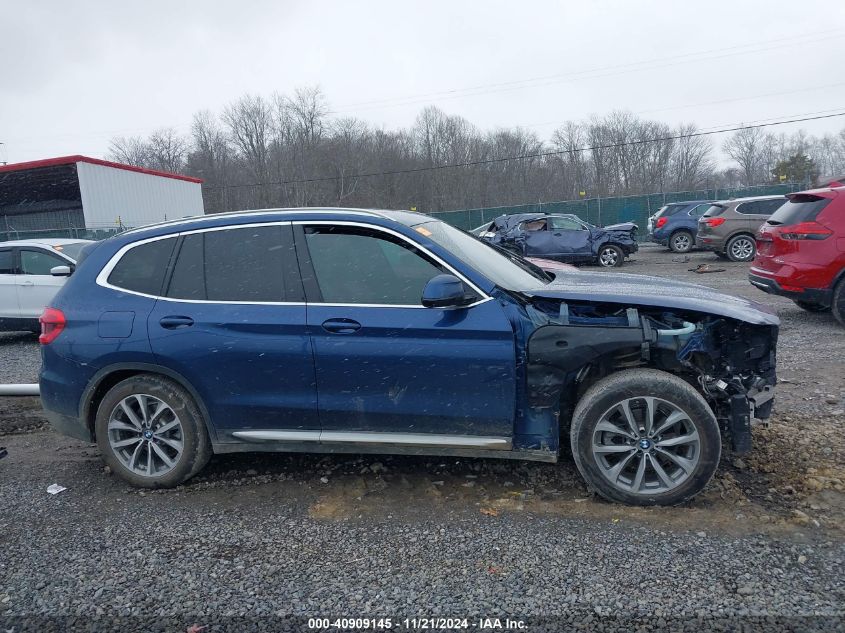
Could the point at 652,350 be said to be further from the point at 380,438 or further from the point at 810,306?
the point at 810,306

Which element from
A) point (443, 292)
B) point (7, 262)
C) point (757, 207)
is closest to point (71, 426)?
point (443, 292)

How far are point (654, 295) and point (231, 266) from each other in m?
2.64

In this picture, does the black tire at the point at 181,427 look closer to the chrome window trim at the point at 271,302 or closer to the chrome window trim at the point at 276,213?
the chrome window trim at the point at 271,302

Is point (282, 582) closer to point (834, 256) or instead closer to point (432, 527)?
point (432, 527)

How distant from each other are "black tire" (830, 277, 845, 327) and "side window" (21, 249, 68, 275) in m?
10.9

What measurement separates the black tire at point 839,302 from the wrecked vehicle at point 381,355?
4481 millimetres

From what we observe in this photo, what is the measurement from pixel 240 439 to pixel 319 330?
0.90 m

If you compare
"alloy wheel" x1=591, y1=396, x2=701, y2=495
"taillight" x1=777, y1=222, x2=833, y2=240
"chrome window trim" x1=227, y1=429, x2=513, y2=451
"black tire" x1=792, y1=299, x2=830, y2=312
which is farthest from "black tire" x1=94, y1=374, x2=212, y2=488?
"black tire" x1=792, y1=299, x2=830, y2=312

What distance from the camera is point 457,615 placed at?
2561 mm

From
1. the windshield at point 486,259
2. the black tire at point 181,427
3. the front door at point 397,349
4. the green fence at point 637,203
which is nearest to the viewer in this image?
the front door at point 397,349

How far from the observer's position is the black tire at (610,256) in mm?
17750

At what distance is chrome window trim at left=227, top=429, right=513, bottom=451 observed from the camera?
343 centimetres

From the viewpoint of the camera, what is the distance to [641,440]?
3330mm

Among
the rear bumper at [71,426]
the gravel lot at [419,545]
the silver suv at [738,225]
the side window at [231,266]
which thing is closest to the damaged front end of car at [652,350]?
the gravel lot at [419,545]
